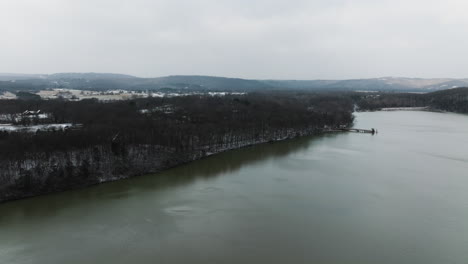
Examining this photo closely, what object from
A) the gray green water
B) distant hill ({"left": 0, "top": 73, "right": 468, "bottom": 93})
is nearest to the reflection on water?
the gray green water

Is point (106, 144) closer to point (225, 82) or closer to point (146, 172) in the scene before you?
point (146, 172)

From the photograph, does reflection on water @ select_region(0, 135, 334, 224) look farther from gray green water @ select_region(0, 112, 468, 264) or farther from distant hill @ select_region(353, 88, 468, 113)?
distant hill @ select_region(353, 88, 468, 113)

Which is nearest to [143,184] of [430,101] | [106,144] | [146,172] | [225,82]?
[146,172]

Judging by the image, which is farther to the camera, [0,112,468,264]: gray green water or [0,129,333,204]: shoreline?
[0,129,333,204]: shoreline

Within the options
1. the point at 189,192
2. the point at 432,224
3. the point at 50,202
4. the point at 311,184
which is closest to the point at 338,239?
the point at 432,224

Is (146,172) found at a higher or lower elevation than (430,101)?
lower

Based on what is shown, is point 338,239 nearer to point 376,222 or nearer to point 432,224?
point 376,222

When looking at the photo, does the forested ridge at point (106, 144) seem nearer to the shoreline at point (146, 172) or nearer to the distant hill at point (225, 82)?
the shoreline at point (146, 172)

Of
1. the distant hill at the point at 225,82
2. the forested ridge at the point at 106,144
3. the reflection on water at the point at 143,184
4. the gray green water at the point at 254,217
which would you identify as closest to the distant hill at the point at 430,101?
the forested ridge at the point at 106,144
